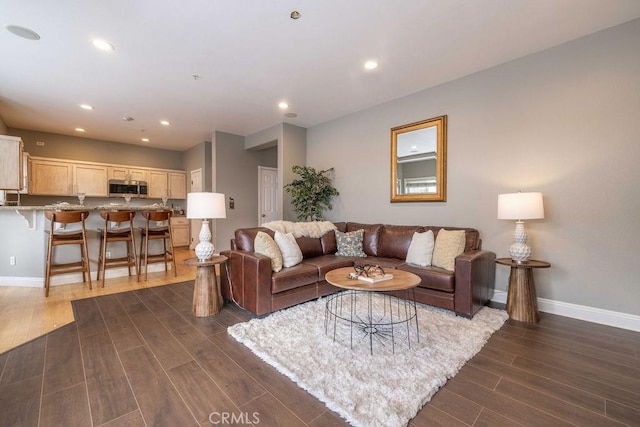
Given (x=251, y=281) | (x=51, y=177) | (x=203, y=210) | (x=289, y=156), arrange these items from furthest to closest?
(x=51, y=177) → (x=289, y=156) → (x=203, y=210) → (x=251, y=281)

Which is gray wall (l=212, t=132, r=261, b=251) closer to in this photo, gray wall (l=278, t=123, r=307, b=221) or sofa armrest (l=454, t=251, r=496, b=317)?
gray wall (l=278, t=123, r=307, b=221)

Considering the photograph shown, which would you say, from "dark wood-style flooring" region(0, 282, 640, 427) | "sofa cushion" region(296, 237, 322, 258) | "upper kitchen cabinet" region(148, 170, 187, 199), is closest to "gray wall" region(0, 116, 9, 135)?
"upper kitchen cabinet" region(148, 170, 187, 199)

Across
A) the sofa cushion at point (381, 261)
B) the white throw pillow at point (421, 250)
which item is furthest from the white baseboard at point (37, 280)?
the white throw pillow at point (421, 250)

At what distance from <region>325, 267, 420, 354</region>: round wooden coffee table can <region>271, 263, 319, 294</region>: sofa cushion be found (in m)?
0.39

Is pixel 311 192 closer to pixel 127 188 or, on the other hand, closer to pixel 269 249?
pixel 269 249

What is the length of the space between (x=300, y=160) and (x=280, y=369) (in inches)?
165

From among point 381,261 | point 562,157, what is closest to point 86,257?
point 381,261

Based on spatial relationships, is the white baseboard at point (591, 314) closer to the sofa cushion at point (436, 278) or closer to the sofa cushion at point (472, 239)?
the sofa cushion at point (472, 239)

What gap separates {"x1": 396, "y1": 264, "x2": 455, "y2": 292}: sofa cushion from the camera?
9.02ft

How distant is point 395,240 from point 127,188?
6.49 metres

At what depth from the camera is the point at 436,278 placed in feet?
9.26

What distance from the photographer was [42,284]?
12.4ft

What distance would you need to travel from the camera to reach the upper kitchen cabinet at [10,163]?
3.95 m

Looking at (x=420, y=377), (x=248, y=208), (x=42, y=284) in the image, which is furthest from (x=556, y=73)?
(x=42, y=284)
